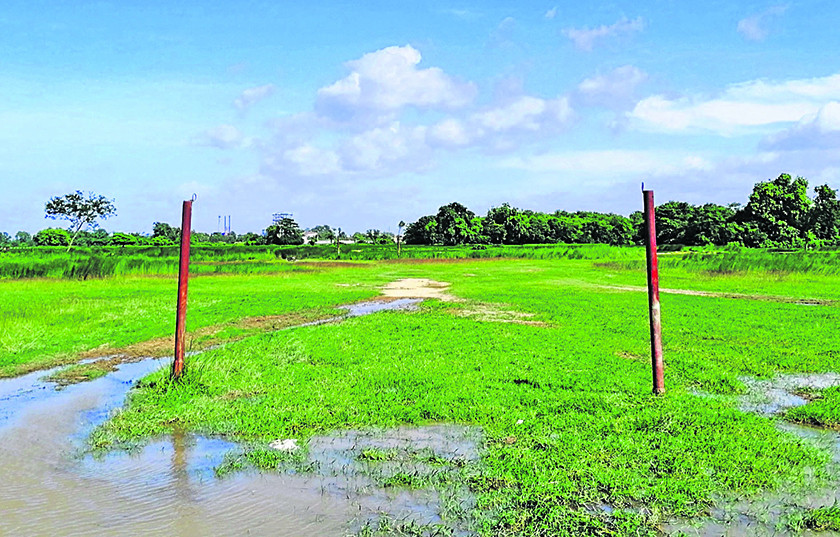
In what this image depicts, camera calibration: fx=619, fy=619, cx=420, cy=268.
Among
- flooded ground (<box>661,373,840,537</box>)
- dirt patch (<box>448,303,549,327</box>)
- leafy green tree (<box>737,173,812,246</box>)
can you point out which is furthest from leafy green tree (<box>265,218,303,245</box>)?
flooded ground (<box>661,373,840,537</box>)

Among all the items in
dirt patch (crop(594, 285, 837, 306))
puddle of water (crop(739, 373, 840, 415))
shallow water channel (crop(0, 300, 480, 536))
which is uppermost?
dirt patch (crop(594, 285, 837, 306))

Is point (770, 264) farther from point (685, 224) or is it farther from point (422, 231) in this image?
point (422, 231)

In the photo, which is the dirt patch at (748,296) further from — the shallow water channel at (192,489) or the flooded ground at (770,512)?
the shallow water channel at (192,489)

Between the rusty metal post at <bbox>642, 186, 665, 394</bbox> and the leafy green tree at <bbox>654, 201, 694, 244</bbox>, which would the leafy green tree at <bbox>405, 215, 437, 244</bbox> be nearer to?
the leafy green tree at <bbox>654, 201, 694, 244</bbox>

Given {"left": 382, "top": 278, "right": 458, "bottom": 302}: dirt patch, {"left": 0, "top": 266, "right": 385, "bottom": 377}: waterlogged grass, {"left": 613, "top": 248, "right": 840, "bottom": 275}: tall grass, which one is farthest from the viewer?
{"left": 613, "top": 248, "right": 840, "bottom": 275}: tall grass

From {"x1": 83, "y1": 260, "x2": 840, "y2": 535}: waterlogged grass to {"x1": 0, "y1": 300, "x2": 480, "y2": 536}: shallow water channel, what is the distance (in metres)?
0.37

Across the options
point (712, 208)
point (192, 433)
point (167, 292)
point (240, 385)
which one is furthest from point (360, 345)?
point (712, 208)

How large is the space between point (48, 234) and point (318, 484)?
319 ft

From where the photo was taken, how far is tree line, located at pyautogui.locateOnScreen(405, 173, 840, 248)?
6500 cm

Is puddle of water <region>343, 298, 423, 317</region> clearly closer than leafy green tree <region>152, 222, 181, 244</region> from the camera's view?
Yes

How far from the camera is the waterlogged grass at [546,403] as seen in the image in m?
5.80

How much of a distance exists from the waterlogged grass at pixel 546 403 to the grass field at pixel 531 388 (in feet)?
0.10

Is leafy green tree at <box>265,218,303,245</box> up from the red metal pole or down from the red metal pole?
up

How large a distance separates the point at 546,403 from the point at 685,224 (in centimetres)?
8820
